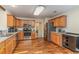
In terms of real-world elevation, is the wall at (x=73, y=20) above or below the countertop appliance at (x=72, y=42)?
above

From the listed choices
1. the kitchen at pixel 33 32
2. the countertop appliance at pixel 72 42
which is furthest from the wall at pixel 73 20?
the countertop appliance at pixel 72 42

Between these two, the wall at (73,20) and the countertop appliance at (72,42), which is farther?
the wall at (73,20)

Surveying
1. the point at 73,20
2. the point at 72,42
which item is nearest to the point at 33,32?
the point at 73,20

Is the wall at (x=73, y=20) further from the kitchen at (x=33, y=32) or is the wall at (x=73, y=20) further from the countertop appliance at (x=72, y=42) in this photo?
the countertop appliance at (x=72, y=42)

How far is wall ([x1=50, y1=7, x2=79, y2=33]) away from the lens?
5069 millimetres

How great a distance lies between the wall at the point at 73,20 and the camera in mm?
5069

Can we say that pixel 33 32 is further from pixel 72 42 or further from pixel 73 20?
pixel 72 42

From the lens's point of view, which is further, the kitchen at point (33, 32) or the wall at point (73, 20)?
the wall at point (73, 20)

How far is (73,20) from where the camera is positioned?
5371 millimetres

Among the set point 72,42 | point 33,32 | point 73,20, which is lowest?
point 72,42
